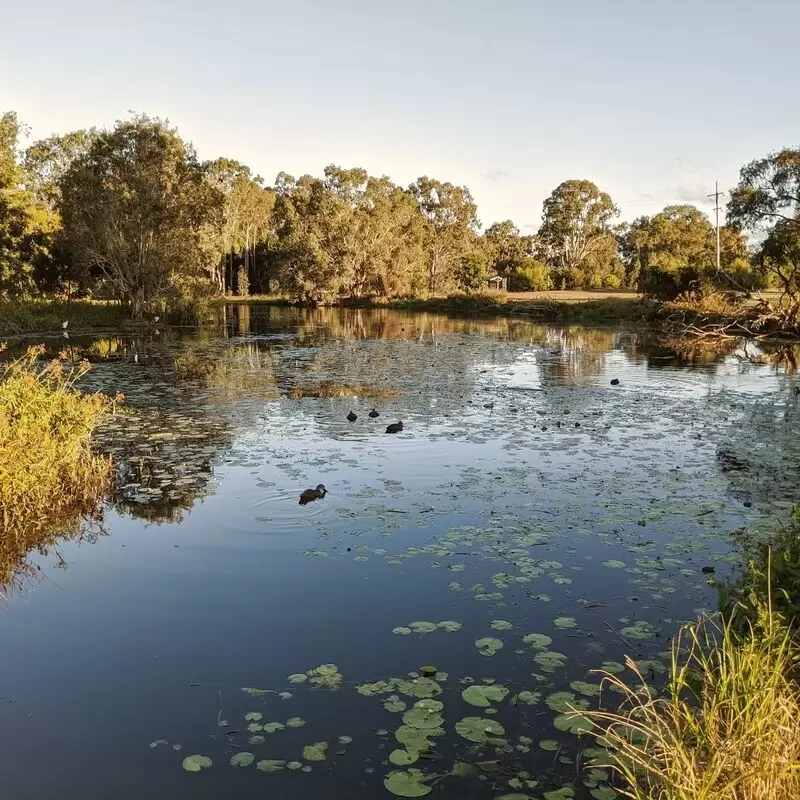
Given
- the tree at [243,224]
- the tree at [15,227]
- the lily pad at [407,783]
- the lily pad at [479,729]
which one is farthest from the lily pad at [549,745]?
the tree at [243,224]

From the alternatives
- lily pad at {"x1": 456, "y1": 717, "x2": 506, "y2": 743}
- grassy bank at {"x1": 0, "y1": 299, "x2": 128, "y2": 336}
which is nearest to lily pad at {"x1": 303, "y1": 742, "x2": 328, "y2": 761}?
lily pad at {"x1": 456, "y1": 717, "x2": 506, "y2": 743}

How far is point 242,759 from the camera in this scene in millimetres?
4930

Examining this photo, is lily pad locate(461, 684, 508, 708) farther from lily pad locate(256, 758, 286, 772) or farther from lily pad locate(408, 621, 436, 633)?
lily pad locate(256, 758, 286, 772)

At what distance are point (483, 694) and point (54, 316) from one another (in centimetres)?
4249

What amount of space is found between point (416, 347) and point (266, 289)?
69.6m

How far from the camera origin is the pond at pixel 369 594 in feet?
16.4

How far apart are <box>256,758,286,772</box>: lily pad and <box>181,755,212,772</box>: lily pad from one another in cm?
36

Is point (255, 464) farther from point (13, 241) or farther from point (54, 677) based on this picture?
point (13, 241)

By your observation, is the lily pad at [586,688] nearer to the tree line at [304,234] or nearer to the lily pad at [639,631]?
the lily pad at [639,631]

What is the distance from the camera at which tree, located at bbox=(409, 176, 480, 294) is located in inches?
3531

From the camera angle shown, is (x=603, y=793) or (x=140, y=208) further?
(x=140, y=208)

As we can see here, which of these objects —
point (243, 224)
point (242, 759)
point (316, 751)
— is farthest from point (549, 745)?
point (243, 224)

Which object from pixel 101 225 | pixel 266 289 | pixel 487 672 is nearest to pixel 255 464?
pixel 487 672

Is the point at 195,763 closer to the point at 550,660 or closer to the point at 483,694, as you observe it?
the point at 483,694
